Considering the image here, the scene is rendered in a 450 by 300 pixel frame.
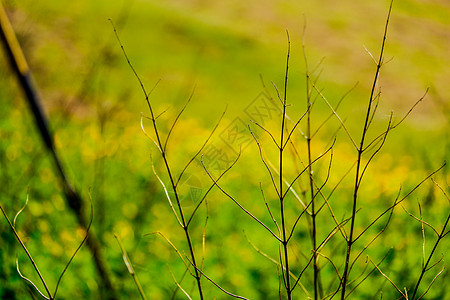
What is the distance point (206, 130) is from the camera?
7285 mm

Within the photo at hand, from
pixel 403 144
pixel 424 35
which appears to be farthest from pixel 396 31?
pixel 403 144

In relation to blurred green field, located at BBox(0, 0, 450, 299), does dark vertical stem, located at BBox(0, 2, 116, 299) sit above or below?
above

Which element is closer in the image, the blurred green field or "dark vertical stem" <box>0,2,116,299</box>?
"dark vertical stem" <box>0,2,116,299</box>

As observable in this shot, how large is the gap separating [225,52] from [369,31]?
3322 mm

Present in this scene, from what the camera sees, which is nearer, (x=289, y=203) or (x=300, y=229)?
(x=300, y=229)

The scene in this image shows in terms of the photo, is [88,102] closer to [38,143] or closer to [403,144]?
[38,143]

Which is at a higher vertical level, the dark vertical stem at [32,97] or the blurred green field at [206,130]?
the dark vertical stem at [32,97]

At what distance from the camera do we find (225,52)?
Answer: 1054 centimetres

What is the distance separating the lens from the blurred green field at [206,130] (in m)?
3.49

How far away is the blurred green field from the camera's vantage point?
3.49m

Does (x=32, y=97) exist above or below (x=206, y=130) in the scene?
above

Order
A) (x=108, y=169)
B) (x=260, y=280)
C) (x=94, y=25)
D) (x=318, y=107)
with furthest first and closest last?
1. (x=94, y=25)
2. (x=318, y=107)
3. (x=108, y=169)
4. (x=260, y=280)

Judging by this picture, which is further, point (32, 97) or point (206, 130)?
point (206, 130)

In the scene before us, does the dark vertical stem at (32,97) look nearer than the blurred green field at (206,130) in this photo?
Yes
